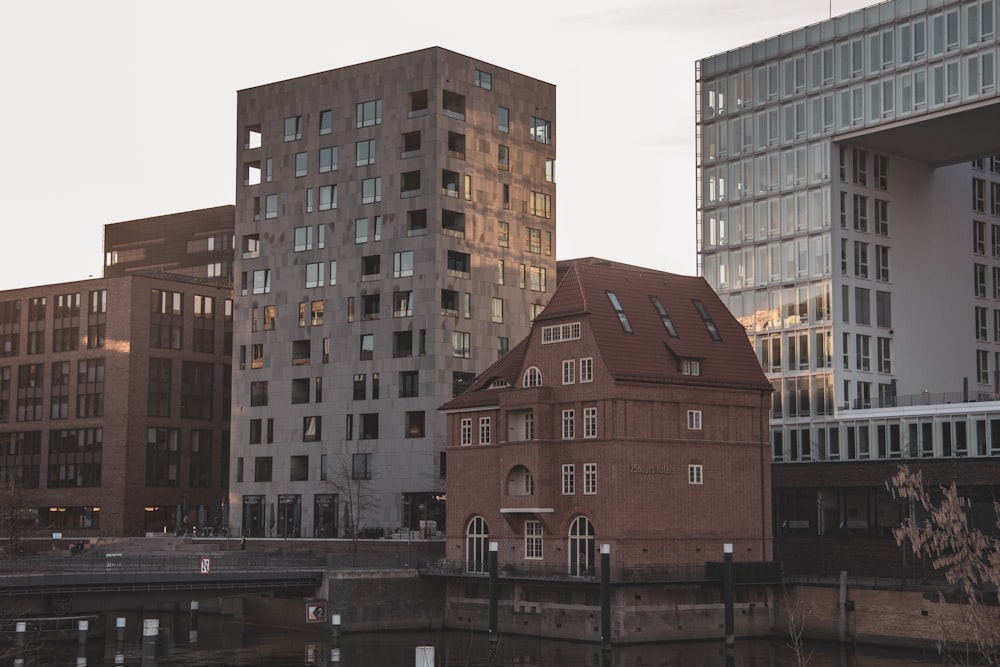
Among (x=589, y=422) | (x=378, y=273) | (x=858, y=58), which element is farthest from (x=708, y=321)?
(x=378, y=273)

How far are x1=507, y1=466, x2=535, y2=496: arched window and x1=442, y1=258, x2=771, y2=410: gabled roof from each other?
6117mm

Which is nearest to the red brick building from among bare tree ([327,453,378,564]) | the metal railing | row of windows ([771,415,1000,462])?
the metal railing

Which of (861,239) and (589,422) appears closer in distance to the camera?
(589,422)

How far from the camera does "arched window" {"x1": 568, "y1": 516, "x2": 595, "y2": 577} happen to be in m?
82.9

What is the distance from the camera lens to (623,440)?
8238cm

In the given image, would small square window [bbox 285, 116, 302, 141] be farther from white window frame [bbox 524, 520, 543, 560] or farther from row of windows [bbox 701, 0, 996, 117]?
white window frame [bbox 524, 520, 543, 560]

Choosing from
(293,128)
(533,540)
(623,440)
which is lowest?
(533,540)

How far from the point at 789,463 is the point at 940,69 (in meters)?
31.6

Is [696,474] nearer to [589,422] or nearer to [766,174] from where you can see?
[589,422]

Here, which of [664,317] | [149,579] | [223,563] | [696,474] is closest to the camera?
[149,579]

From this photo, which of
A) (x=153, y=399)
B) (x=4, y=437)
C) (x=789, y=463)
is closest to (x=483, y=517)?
(x=789, y=463)

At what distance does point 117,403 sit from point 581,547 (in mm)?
80598

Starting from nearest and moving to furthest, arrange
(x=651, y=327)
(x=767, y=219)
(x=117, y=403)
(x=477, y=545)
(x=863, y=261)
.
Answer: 1. (x=651, y=327)
2. (x=477, y=545)
3. (x=863, y=261)
4. (x=767, y=219)
5. (x=117, y=403)

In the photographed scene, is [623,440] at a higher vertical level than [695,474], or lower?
higher
